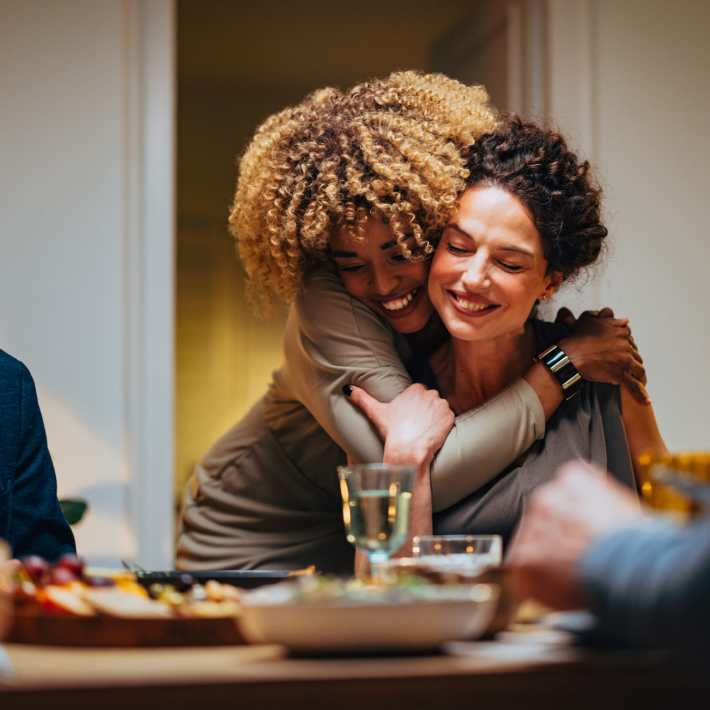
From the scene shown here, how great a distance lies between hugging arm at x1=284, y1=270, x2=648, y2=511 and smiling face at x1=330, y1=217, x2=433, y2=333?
3 centimetres

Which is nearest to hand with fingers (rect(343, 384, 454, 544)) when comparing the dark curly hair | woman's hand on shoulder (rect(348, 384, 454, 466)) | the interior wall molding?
woman's hand on shoulder (rect(348, 384, 454, 466))

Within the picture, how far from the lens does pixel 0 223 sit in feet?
11.4

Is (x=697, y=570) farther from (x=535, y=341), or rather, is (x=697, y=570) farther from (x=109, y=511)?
(x=109, y=511)

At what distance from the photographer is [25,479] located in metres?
2.02

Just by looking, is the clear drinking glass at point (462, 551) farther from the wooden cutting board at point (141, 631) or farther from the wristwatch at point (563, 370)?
the wristwatch at point (563, 370)

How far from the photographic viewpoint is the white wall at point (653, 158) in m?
3.85

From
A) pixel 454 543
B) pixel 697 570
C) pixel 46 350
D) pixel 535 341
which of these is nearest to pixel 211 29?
pixel 46 350

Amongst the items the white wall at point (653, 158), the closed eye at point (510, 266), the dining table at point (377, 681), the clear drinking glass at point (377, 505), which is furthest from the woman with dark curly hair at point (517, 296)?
the white wall at point (653, 158)

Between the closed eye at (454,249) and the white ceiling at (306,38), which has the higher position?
the white ceiling at (306,38)

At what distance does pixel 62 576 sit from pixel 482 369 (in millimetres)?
1208

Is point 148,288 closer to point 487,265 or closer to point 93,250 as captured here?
point 93,250

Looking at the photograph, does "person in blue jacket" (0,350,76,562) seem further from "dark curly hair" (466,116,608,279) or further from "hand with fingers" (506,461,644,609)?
"hand with fingers" (506,461,644,609)

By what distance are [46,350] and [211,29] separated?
265 centimetres

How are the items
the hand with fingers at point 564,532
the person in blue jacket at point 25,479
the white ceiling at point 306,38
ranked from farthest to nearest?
1. the white ceiling at point 306,38
2. the person in blue jacket at point 25,479
3. the hand with fingers at point 564,532
